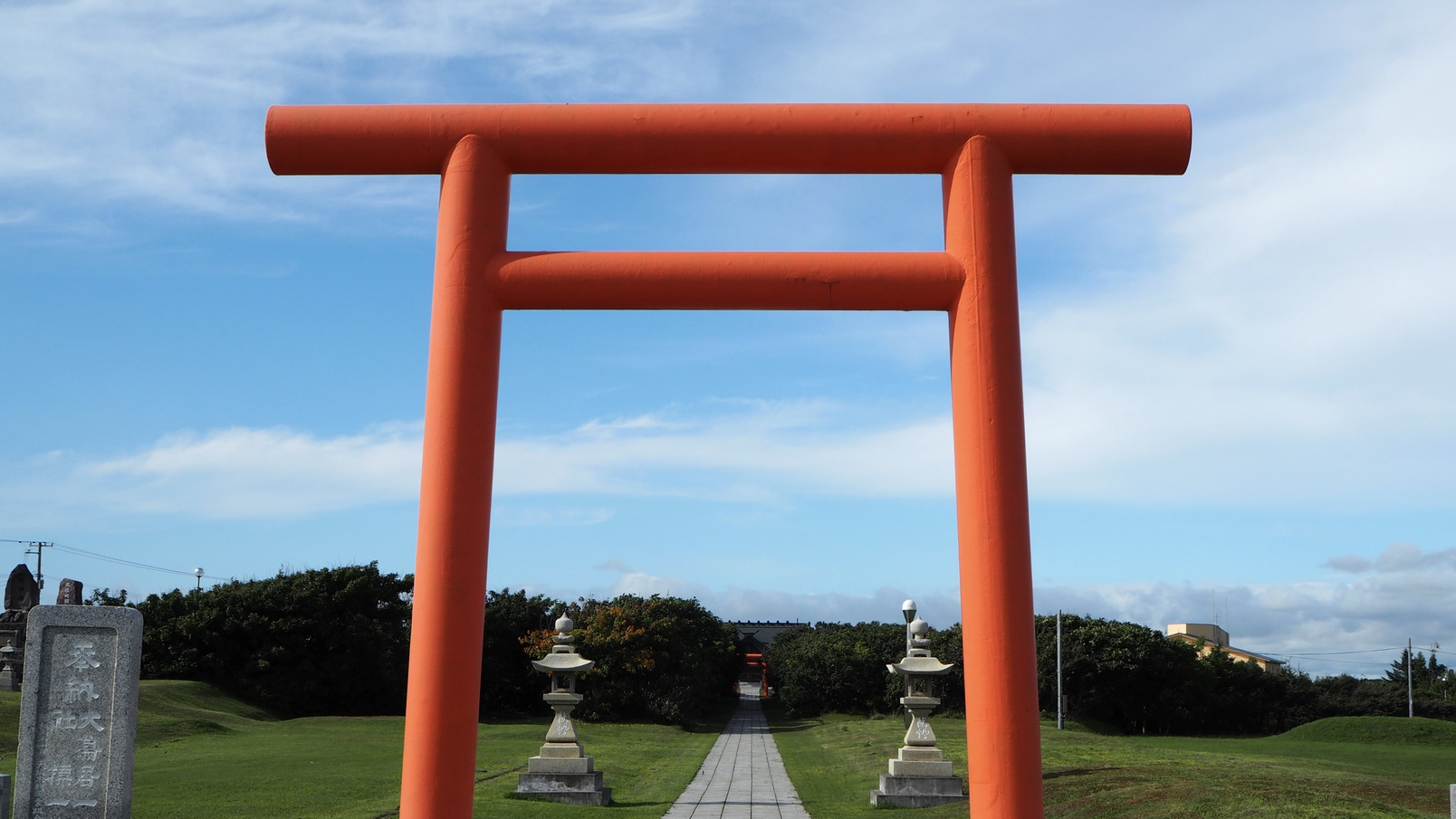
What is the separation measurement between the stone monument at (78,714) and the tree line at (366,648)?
2463 cm

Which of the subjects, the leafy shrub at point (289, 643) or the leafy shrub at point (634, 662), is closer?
the leafy shrub at point (634, 662)

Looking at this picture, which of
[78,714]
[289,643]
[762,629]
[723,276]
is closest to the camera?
[723,276]

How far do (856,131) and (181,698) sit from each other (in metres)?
28.8

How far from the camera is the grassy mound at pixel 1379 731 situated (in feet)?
90.0

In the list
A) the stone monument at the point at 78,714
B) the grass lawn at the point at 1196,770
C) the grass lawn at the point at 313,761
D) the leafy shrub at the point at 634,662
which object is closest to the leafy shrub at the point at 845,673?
the grass lawn at the point at 1196,770

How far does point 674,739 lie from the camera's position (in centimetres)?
2738

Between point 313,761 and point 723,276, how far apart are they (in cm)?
1688

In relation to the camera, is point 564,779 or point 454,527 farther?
point 564,779

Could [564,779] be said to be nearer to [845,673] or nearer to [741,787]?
[741,787]

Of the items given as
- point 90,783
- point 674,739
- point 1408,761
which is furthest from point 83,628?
point 1408,761

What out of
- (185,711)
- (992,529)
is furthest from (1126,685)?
(992,529)

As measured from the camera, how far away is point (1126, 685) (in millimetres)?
34719

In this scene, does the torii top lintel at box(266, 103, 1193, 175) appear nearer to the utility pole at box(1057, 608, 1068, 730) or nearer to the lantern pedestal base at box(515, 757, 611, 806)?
the lantern pedestal base at box(515, 757, 611, 806)

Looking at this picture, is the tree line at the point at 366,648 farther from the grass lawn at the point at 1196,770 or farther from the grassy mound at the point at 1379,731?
the grassy mound at the point at 1379,731
